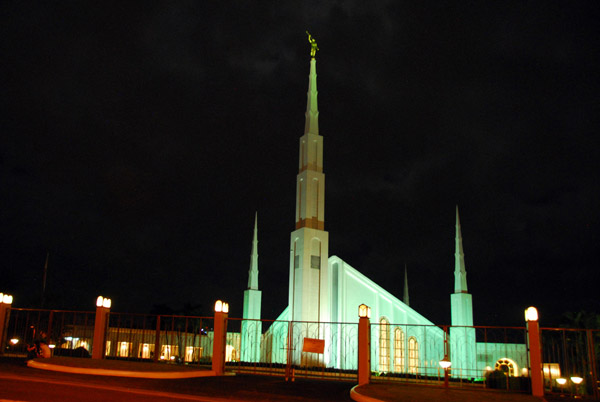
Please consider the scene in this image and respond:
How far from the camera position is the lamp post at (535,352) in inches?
396

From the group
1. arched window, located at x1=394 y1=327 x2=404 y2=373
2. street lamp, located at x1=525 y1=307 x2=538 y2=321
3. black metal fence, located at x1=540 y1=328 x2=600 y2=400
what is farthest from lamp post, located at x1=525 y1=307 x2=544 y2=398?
arched window, located at x1=394 y1=327 x2=404 y2=373

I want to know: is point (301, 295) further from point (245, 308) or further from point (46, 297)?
point (46, 297)

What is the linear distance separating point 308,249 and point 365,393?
14.9 metres

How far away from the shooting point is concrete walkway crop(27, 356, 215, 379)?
1072cm

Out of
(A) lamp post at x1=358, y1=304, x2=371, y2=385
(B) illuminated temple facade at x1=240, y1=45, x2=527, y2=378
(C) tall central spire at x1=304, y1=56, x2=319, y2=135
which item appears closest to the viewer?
(A) lamp post at x1=358, y1=304, x2=371, y2=385

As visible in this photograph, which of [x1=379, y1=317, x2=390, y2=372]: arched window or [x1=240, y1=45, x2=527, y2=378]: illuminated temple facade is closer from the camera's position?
[x1=240, y1=45, x2=527, y2=378]: illuminated temple facade

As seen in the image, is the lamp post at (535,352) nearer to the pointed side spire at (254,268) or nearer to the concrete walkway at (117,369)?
the concrete walkway at (117,369)

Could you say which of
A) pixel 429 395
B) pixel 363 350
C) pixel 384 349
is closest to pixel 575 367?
pixel 363 350

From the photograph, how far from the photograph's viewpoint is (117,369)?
35.6ft

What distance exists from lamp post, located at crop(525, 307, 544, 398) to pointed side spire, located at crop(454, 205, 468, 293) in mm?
17792

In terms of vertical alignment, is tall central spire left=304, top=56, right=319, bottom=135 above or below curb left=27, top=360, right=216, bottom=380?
above

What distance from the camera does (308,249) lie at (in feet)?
78.7

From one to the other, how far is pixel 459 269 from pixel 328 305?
7824 millimetres

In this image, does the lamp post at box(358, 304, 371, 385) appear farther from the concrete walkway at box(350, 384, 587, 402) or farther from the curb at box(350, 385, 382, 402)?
the curb at box(350, 385, 382, 402)
